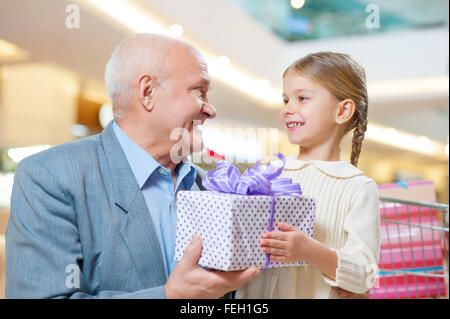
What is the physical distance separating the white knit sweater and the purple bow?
0.11 m

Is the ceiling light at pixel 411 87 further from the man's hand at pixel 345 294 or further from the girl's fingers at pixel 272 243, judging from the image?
the girl's fingers at pixel 272 243

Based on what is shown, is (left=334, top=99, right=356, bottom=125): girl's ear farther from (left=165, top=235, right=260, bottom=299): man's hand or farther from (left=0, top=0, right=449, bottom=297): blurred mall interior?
(left=165, top=235, right=260, bottom=299): man's hand

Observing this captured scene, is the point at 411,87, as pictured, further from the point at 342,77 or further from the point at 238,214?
the point at 238,214

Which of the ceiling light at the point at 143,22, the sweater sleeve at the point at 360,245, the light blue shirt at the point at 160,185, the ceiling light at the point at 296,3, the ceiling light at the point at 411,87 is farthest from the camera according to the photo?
the ceiling light at the point at 411,87

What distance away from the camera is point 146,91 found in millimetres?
966

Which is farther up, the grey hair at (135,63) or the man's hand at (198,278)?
the grey hair at (135,63)

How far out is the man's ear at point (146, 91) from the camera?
0.96m

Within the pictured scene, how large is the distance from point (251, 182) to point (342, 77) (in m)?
0.29

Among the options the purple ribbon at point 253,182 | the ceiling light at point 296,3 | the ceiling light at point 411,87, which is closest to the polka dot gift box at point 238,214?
the purple ribbon at point 253,182

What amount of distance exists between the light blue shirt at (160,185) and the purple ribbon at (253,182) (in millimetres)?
195

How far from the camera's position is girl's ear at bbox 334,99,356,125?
90 cm

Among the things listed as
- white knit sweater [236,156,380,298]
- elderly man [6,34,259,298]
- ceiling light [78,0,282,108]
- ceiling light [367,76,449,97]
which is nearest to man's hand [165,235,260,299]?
elderly man [6,34,259,298]

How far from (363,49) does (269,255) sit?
1.71 meters

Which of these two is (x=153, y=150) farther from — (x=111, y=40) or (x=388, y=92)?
(x=388, y=92)
